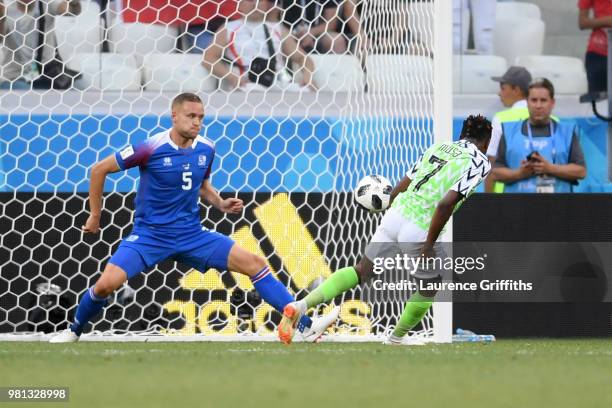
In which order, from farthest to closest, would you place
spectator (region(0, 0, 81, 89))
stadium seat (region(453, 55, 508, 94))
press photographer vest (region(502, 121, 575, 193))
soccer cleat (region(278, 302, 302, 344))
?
stadium seat (region(453, 55, 508, 94)) < press photographer vest (region(502, 121, 575, 193)) < spectator (region(0, 0, 81, 89)) < soccer cleat (region(278, 302, 302, 344))

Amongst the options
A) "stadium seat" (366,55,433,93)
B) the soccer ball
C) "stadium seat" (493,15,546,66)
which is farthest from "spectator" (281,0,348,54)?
"stadium seat" (493,15,546,66)

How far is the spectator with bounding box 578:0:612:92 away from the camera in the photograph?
1160 centimetres

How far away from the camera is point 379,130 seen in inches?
366

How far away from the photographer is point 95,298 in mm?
7758

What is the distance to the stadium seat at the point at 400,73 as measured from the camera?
→ 9164 mm

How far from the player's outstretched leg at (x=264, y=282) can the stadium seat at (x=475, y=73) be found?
13.3 feet

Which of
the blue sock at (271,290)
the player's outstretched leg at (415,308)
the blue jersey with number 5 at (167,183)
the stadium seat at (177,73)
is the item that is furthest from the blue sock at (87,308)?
the stadium seat at (177,73)

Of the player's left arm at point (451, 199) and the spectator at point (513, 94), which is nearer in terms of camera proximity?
the player's left arm at point (451, 199)

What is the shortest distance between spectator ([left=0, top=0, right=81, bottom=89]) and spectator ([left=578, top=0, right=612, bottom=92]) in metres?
4.66

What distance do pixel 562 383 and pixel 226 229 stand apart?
13.3ft

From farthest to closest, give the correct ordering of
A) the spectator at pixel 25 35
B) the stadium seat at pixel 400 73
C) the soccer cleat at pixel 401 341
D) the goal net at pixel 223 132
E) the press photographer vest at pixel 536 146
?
the press photographer vest at pixel 536 146 < the spectator at pixel 25 35 < the stadium seat at pixel 400 73 < the goal net at pixel 223 132 < the soccer cleat at pixel 401 341

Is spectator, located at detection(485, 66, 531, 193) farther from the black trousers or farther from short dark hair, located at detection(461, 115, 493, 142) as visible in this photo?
short dark hair, located at detection(461, 115, 493, 142)

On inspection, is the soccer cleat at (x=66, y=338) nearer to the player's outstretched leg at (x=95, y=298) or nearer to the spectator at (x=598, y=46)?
the player's outstretched leg at (x=95, y=298)

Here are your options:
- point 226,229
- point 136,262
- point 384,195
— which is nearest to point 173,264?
point 226,229
